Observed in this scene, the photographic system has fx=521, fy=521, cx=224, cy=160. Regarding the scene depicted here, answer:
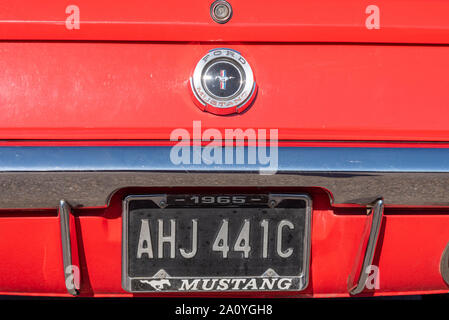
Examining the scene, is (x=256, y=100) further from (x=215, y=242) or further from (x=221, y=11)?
(x=215, y=242)

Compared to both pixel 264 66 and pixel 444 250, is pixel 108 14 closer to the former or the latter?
pixel 264 66

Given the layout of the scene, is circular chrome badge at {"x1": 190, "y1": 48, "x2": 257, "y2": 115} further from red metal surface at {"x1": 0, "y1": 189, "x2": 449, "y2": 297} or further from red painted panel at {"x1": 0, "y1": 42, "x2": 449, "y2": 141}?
Answer: red metal surface at {"x1": 0, "y1": 189, "x2": 449, "y2": 297}

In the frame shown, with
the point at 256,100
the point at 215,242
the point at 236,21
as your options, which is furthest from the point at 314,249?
the point at 236,21

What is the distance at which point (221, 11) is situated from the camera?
1.58 m

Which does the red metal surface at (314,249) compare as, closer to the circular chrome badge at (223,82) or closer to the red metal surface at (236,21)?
the circular chrome badge at (223,82)

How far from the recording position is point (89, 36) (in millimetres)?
1561

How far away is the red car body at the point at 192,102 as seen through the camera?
1.54 m

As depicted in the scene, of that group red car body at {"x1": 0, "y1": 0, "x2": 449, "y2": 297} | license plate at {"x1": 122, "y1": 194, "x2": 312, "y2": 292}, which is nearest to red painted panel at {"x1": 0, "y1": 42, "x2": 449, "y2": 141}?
red car body at {"x1": 0, "y1": 0, "x2": 449, "y2": 297}

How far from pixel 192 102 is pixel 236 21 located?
0.92 feet

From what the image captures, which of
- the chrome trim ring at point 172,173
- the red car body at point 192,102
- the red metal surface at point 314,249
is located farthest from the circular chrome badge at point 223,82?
the red metal surface at point 314,249

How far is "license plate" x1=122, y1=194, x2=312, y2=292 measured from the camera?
1.55 meters

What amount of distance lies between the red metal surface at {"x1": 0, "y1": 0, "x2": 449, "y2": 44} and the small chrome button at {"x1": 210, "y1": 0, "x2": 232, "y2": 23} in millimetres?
15

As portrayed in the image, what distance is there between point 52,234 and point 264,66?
0.82 meters
